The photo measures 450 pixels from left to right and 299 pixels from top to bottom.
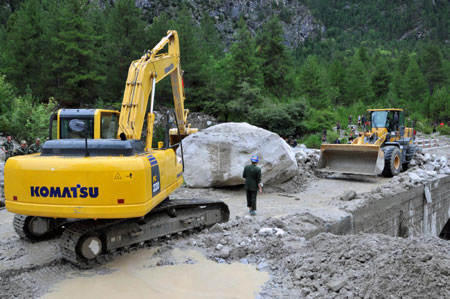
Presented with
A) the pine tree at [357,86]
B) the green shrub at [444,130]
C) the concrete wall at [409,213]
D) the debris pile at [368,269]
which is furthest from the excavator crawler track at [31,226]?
the pine tree at [357,86]

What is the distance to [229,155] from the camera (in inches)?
420

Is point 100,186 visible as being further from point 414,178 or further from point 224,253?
point 414,178

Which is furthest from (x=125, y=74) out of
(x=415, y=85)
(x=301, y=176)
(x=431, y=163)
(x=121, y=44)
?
(x=415, y=85)

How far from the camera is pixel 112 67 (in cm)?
2892

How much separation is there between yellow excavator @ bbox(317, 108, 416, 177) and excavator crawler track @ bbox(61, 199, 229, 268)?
7.87 m

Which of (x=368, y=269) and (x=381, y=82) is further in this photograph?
(x=381, y=82)

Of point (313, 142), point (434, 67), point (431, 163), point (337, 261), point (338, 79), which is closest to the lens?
point (337, 261)

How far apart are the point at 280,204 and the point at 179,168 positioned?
3.86m

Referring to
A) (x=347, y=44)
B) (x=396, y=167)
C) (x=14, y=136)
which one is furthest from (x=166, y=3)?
(x=396, y=167)

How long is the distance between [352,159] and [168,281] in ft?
34.5

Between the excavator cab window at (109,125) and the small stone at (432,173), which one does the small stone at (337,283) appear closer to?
the excavator cab window at (109,125)

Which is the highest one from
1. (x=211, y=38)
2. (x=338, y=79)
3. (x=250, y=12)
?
(x=250, y=12)

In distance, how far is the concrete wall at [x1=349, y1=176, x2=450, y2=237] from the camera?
33.0 ft

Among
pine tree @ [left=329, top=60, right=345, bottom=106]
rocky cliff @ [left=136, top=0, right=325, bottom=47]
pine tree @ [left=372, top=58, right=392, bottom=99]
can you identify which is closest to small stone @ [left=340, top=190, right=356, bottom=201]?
pine tree @ [left=329, top=60, right=345, bottom=106]
